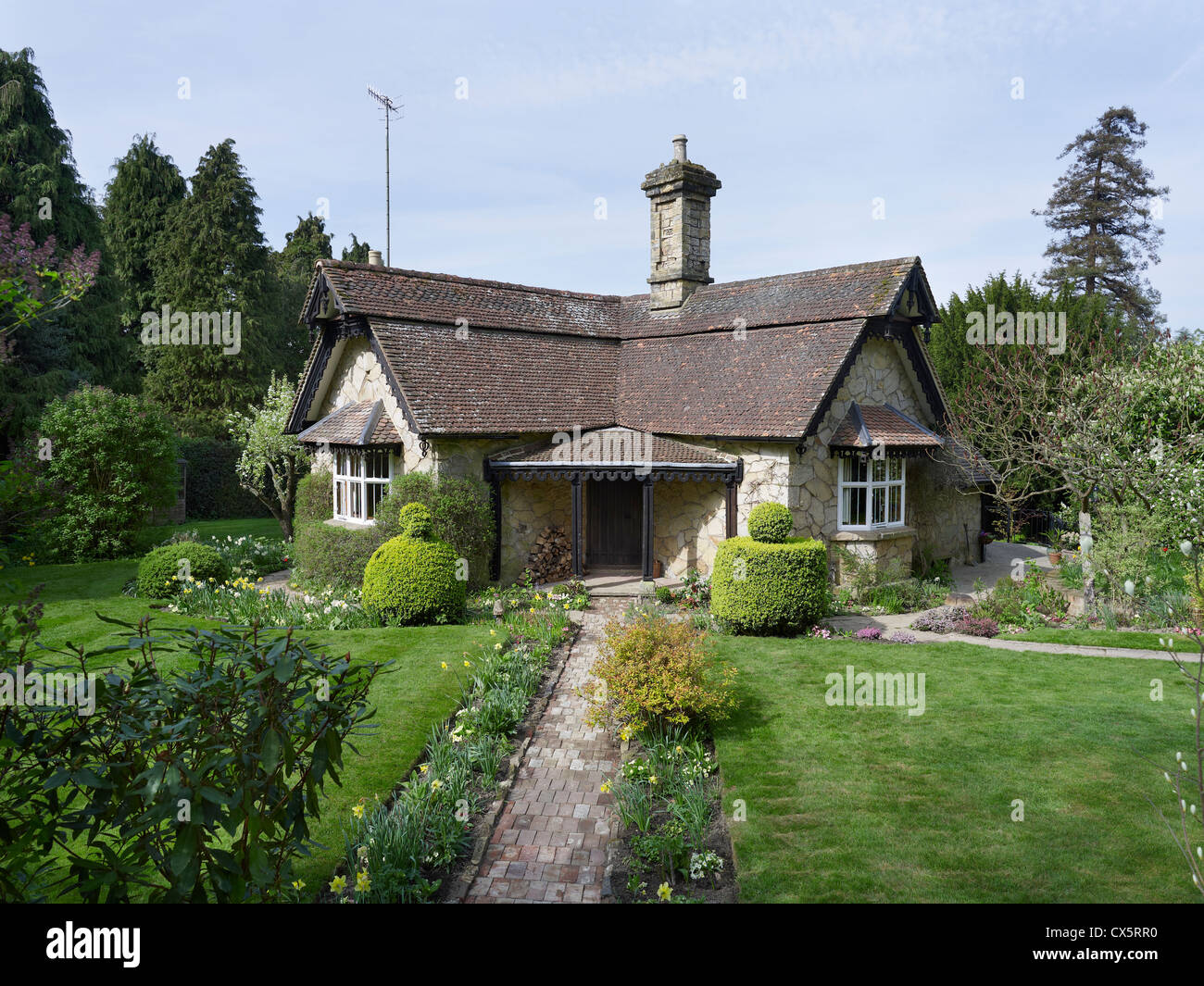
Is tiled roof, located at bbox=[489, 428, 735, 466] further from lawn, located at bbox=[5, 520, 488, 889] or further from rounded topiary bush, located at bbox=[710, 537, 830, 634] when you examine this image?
lawn, located at bbox=[5, 520, 488, 889]

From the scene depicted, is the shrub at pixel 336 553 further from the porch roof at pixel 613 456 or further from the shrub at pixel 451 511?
the porch roof at pixel 613 456

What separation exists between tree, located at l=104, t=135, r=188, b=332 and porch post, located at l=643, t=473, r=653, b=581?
1251 inches

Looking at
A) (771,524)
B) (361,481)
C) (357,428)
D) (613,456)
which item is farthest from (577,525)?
(357,428)

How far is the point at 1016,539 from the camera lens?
24.5 metres

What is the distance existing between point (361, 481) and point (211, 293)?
2442 cm

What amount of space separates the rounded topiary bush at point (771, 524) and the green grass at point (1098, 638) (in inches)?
153

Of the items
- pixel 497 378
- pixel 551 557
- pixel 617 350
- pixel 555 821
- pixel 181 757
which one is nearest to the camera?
pixel 181 757

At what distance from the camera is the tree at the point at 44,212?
1028 inches

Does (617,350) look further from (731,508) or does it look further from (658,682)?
(658,682)

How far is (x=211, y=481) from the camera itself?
2914 centimetres

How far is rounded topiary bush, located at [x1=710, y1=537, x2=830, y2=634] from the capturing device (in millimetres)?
12758

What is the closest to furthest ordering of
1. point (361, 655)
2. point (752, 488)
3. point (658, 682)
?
point (658, 682)
point (361, 655)
point (752, 488)
